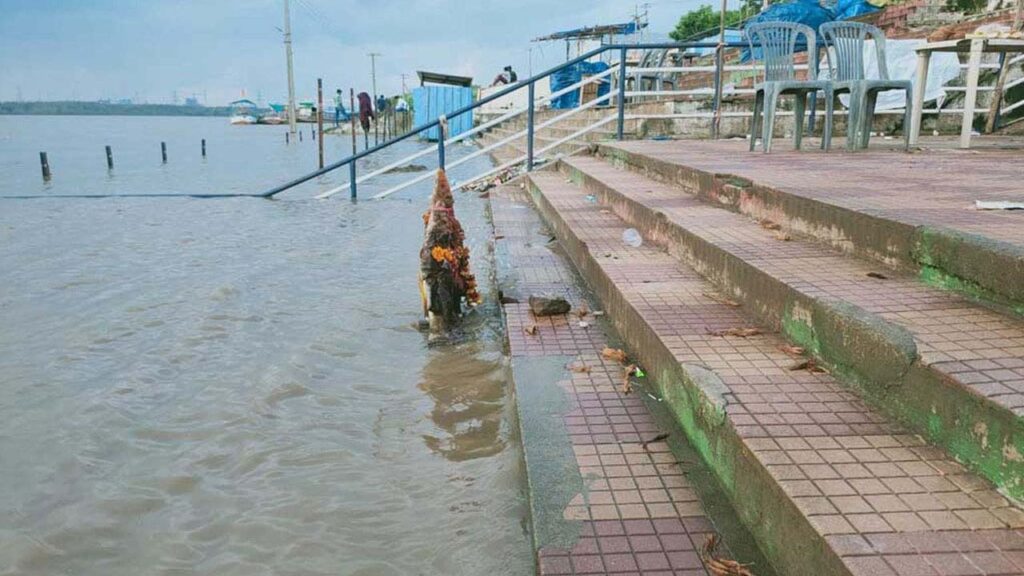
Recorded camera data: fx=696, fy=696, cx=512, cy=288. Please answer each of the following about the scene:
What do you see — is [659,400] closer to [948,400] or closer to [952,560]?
[948,400]

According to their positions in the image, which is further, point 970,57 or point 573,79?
point 573,79

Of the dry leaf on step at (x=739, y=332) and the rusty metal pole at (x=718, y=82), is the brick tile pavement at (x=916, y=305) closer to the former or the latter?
the dry leaf on step at (x=739, y=332)

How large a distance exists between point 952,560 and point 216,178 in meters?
22.5

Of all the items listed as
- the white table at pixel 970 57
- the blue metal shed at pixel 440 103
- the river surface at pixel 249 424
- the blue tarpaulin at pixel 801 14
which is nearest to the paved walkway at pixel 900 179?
the white table at pixel 970 57

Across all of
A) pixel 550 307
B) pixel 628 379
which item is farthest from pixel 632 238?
pixel 628 379

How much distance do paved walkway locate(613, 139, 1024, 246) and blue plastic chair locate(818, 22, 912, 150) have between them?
296 millimetres

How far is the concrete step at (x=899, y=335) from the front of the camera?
146 cm

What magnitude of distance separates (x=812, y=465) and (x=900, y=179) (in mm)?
3044

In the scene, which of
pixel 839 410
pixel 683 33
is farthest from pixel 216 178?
pixel 683 33

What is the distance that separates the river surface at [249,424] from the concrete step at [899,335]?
108 cm

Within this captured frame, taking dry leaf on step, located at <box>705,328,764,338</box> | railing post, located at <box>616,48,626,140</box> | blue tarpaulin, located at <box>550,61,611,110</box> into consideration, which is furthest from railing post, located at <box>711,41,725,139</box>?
blue tarpaulin, located at <box>550,61,611,110</box>

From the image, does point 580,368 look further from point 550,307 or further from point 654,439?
point 550,307

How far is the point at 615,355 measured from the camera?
3.01 meters

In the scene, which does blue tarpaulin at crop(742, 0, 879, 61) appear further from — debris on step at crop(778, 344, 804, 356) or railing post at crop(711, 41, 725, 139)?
debris on step at crop(778, 344, 804, 356)
